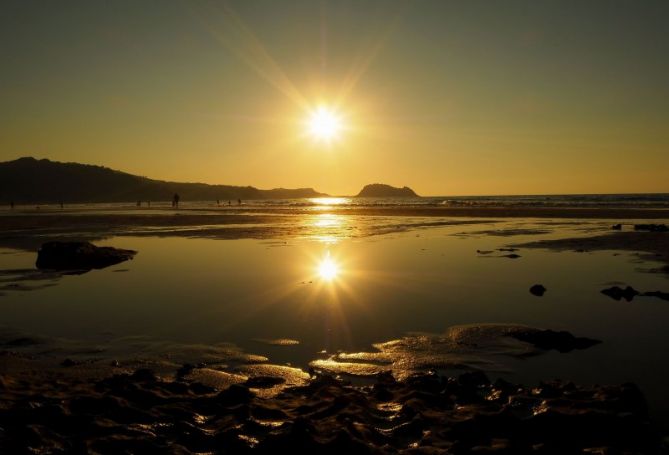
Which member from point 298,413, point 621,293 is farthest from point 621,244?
point 298,413

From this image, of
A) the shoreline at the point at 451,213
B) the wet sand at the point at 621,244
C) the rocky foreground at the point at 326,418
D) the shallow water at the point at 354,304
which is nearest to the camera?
the rocky foreground at the point at 326,418

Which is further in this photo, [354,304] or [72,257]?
[72,257]

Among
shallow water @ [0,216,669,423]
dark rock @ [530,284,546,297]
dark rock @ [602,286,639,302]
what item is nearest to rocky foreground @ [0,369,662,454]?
shallow water @ [0,216,669,423]

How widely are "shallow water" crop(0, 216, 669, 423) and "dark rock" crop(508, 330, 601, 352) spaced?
0.87 ft

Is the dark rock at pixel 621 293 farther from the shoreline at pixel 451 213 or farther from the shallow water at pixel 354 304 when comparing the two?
the shoreline at pixel 451 213

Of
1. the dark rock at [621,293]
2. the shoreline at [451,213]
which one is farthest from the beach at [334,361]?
the shoreline at [451,213]

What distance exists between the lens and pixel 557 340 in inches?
368

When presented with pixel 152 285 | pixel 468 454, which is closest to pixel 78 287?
pixel 152 285

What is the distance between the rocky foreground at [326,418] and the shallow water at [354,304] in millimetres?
928

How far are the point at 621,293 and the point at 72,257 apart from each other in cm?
2036

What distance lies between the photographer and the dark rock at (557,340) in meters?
9.17

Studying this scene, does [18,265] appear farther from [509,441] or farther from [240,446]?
[509,441]

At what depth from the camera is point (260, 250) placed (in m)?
25.2

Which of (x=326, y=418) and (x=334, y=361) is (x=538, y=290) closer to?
(x=334, y=361)
